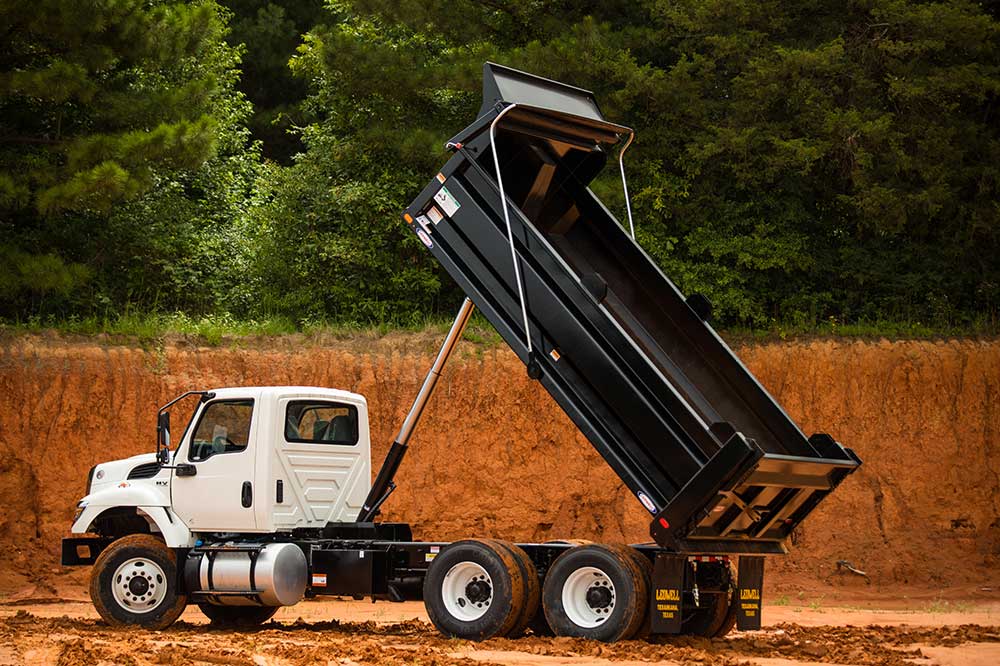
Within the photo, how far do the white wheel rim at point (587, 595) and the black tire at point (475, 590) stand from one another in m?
0.48

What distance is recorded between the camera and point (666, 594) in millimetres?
11688

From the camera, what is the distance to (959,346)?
892 inches

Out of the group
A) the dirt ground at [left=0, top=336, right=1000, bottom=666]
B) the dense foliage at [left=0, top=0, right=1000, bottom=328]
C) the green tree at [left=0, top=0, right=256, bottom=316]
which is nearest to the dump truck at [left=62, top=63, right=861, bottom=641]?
the dirt ground at [left=0, top=336, right=1000, bottom=666]

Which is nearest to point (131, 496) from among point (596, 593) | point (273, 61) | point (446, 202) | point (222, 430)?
point (222, 430)

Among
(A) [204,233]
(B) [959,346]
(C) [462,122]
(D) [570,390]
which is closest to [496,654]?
(D) [570,390]

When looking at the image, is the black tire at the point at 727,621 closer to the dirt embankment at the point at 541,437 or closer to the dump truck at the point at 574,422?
the dump truck at the point at 574,422

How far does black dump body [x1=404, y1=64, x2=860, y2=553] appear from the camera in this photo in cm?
1138

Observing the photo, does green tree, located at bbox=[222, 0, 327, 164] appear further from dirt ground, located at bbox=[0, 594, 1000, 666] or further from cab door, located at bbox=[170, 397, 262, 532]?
dirt ground, located at bbox=[0, 594, 1000, 666]

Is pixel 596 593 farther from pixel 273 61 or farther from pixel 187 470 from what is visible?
pixel 273 61

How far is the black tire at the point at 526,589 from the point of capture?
1236cm

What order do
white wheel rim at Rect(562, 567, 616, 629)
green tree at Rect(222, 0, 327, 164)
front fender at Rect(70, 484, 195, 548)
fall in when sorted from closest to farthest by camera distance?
white wheel rim at Rect(562, 567, 616, 629) → front fender at Rect(70, 484, 195, 548) → green tree at Rect(222, 0, 327, 164)

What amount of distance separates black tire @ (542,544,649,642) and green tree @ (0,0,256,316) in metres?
12.2

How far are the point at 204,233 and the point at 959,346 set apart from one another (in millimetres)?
15925

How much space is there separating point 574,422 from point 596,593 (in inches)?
66.6
